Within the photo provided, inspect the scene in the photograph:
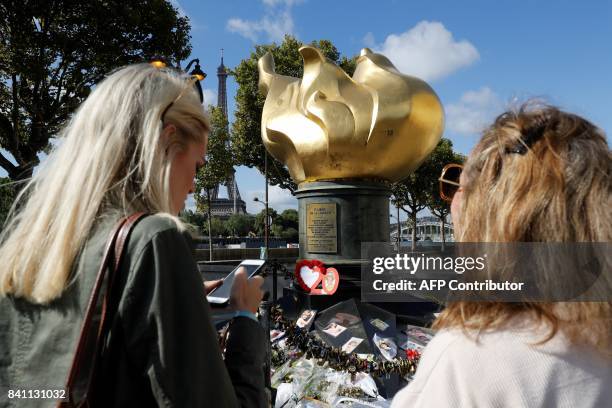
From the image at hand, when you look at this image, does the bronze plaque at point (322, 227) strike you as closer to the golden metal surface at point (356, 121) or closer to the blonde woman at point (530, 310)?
the golden metal surface at point (356, 121)

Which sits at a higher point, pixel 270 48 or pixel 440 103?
pixel 270 48

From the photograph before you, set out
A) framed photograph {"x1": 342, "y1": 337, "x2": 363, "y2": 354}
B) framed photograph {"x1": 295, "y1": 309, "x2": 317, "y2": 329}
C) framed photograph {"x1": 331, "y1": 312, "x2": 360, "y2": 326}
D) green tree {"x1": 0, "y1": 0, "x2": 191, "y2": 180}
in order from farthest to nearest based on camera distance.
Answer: green tree {"x1": 0, "y1": 0, "x2": 191, "y2": 180}
framed photograph {"x1": 295, "y1": 309, "x2": 317, "y2": 329}
framed photograph {"x1": 331, "y1": 312, "x2": 360, "y2": 326}
framed photograph {"x1": 342, "y1": 337, "x2": 363, "y2": 354}

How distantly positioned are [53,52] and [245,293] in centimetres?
1284

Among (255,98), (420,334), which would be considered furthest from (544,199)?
(255,98)

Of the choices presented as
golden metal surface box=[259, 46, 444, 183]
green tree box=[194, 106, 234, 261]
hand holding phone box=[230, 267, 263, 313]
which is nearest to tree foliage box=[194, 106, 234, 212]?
green tree box=[194, 106, 234, 261]

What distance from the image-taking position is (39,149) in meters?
12.4

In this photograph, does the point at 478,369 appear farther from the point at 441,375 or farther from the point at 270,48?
the point at 270,48

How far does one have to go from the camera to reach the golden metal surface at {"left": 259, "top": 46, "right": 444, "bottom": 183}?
6.32m

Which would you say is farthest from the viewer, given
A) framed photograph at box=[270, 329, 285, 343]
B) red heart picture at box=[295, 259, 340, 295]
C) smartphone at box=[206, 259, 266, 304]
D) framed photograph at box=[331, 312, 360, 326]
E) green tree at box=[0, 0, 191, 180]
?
green tree at box=[0, 0, 191, 180]

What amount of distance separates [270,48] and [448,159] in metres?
15.3

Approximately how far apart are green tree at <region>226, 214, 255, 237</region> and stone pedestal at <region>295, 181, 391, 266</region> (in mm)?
59959

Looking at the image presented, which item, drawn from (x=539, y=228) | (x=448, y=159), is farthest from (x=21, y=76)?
(x=448, y=159)

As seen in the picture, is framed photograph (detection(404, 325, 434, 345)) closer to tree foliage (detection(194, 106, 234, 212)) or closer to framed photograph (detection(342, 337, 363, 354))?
framed photograph (detection(342, 337, 363, 354))

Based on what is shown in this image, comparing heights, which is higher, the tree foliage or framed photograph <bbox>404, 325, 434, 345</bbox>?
the tree foliage
